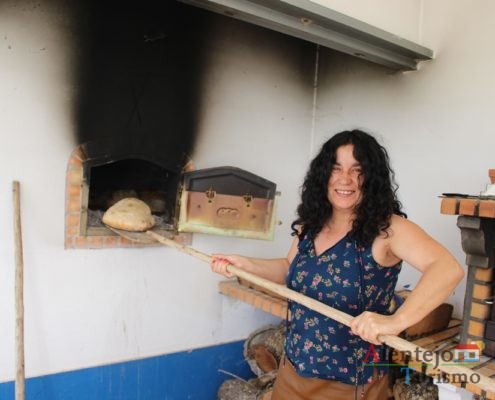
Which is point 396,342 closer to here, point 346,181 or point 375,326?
point 375,326

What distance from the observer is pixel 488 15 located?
7.61 ft

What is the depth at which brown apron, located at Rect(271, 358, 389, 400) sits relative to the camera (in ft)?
4.99

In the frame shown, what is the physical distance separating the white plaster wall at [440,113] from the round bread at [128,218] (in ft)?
4.87

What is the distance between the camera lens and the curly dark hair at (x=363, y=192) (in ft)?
4.85

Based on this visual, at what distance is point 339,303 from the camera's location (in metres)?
1.48

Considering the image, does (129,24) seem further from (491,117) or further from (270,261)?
(491,117)

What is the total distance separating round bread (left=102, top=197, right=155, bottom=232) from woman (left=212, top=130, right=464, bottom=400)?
1.00 m

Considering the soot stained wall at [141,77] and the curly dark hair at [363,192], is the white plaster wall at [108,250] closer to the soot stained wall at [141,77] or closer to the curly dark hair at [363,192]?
the soot stained wall at [141,77]

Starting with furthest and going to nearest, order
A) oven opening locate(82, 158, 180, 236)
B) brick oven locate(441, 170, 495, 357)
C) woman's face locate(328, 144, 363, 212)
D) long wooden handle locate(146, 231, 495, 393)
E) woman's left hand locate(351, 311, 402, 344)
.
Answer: oven opening locate(82, 158, 180, 236) → brick oven locate(441, 170, 495, 357) → woman's face locate(328, 144, 363, 212) → woman's left hand locate(351, 311, 402, 344) → long wooden handle locate(146, 231, 495, 393)

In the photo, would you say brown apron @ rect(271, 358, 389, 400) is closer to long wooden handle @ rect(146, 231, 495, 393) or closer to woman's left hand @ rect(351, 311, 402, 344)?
long wooden handle @ rect(146, 231, 495, 393)

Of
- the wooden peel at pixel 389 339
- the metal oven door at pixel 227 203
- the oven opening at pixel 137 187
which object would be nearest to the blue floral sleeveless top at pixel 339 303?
the wooden peel at pixel 389 339

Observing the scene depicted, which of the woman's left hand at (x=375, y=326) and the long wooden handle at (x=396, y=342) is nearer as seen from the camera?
the long wooden handle at (x=396, y=342)

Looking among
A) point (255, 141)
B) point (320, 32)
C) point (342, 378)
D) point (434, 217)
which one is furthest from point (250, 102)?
point (342, 378)

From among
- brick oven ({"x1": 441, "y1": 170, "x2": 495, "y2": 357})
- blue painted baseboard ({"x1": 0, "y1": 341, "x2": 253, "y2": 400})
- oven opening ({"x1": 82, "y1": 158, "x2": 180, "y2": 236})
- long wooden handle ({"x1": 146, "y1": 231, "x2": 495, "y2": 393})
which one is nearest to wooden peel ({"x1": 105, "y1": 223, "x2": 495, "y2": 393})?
long wooden handle ({"x1": 146, "y1": 231, "x2": 495, "y2": 393})
